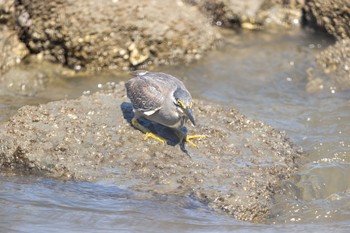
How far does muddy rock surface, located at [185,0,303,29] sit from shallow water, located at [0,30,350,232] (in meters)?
0.29

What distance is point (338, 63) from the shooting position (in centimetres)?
948

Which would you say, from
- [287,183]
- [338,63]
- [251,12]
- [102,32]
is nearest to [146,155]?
[287,183]

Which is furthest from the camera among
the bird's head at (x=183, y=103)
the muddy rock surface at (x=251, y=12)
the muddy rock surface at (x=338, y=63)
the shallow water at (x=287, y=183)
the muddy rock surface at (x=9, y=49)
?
the muddy rock surface at (x=251, y=12)

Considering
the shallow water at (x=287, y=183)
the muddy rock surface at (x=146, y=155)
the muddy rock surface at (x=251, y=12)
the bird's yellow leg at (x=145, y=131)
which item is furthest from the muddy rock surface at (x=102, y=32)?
the bird's yellow leg at (x=145, y=131)

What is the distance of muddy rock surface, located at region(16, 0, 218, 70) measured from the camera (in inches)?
377

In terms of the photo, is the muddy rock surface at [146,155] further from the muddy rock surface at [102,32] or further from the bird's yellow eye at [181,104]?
the muddy rock surface at [102,32]

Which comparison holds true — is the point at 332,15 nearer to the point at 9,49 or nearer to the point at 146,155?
the point at 9,49

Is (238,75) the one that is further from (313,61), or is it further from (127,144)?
(127,144)

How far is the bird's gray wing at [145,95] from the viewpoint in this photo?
6.52m

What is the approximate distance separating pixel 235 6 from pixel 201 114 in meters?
4.28

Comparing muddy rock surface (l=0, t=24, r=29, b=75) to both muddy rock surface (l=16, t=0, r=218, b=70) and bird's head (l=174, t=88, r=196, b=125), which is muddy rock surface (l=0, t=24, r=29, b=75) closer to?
muddy rock surface (l=16, t=0, r=218, b=70)

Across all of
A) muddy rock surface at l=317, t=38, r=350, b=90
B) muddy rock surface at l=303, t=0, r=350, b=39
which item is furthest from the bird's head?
muddy rock surface at l=303, t=0, r=350, b=39

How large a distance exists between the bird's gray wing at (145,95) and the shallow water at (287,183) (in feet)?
2.61

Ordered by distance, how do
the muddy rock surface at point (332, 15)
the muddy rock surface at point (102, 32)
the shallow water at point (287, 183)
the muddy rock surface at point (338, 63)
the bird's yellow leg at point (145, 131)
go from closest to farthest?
the shallow water at point (287, 183)
the bird's yellow leg at point (145, 131)
the muddy rock surface at point (338, 63)
the muddy rock surface at point (102, 32)
the muddy rock surface at point (332, 15)
